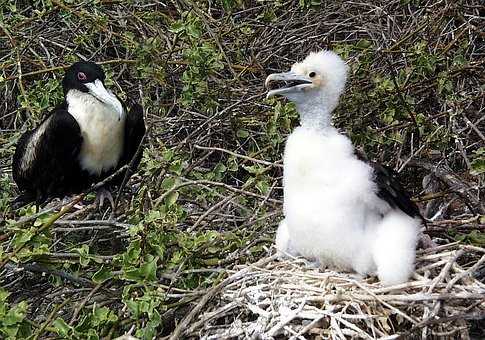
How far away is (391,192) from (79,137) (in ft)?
4.59

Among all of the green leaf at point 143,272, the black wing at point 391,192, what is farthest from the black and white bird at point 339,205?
the green leaf at point 143,272

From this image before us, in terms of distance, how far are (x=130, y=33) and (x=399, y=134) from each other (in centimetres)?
136

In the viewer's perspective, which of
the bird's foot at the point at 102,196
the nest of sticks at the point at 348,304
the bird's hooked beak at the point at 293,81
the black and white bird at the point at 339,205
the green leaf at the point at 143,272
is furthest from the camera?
the bird's foot at the point at 102,196

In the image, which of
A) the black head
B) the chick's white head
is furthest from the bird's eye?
the chick's white head

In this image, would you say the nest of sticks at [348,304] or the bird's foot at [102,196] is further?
the bird's foot at [102,196]

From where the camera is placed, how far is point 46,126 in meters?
3.41

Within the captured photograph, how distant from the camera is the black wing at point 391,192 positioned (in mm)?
2545

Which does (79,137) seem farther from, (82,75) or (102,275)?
(102,275)

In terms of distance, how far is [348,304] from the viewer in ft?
7.55

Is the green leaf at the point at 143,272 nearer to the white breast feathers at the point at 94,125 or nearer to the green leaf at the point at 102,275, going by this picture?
the green leaf at the point at 102,275

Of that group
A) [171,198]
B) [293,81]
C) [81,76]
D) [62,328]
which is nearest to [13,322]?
[62,328]

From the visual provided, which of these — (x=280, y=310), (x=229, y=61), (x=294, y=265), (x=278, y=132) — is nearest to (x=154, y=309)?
(x=280, y=310)

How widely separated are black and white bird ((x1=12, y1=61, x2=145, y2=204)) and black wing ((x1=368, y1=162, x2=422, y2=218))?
3.74 ft

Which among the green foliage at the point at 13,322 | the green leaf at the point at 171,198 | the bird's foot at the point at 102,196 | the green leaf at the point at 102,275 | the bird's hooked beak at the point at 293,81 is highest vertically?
the bird's hooked beak at the point at 293,81
